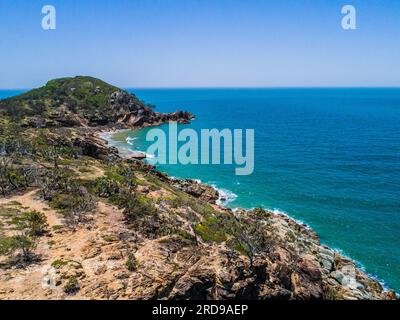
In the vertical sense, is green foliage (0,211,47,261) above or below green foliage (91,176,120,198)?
below

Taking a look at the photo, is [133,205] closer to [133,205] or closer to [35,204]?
[133,205]

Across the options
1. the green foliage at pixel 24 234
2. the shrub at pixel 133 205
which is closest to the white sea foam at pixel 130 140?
the shrub at pixel 133 205

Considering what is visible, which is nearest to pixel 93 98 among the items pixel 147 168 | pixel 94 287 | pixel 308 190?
pixel 147 168

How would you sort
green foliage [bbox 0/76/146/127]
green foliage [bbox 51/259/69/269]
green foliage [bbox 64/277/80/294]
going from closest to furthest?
green foliage [bbox 64/277/80/294] < green foliage [bbox 51/259/69/269] < green foliage [bbox 0/76/146/127]

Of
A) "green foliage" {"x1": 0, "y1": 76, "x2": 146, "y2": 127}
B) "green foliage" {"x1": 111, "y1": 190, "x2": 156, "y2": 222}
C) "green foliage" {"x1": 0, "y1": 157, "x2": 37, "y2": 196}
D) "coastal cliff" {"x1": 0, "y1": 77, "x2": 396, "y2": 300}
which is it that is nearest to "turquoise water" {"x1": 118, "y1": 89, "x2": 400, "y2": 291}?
"coastal cliff" {"x1": 0, "y1": 77, "x2": 396, "y2": 300}

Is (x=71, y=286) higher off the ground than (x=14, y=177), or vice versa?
(x=14, y=177)

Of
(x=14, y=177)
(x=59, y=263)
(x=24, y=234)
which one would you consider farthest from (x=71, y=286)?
(x=14, y=177)

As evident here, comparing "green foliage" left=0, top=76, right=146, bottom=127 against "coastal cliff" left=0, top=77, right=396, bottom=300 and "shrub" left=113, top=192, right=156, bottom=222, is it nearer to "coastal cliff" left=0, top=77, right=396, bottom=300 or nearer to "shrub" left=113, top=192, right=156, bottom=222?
"coastal cliff" left=0, top=77, right=396, bottom=300

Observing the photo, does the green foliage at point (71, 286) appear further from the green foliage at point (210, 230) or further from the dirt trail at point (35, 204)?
the green foliage at point (210, 230)

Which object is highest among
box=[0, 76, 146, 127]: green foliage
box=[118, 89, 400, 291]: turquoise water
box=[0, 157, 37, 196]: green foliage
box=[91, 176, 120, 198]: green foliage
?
box=[0, 76, 146, 127]: green foliage
